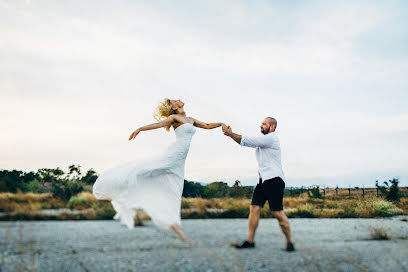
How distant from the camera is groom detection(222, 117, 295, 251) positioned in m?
5.44

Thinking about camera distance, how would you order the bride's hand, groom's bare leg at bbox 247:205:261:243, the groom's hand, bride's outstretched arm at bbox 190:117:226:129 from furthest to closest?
bride's outstretched arm at bbox 190:117:226:129 < the groom's hand < the bride's hand < groom's bare leg at bbox 247:205:261:243

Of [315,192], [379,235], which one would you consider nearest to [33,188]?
[379,235]

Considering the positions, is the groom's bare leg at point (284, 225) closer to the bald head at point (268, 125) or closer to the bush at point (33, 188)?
the bald head at point (268, 125)

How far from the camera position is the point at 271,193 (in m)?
5.55

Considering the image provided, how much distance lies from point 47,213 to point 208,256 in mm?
2070

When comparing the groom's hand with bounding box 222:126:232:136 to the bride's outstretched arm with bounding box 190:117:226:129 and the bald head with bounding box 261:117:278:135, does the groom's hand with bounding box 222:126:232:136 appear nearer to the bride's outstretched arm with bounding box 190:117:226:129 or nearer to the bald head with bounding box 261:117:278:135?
the bride's outstretched arm with bounding box 190:117:226:129

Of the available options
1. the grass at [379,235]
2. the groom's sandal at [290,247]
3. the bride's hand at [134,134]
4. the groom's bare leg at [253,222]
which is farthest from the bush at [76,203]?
the grass at [379,235]

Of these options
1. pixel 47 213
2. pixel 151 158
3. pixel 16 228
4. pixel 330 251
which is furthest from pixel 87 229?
pixel 330 251

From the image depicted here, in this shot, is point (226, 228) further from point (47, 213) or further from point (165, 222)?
point (47, 213)

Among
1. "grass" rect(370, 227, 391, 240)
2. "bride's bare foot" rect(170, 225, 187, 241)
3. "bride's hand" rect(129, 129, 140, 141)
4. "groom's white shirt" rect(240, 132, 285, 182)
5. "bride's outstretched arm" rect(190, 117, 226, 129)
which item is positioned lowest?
"grass" rect(370, 227, 391, 240)

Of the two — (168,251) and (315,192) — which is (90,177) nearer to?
(168,251)

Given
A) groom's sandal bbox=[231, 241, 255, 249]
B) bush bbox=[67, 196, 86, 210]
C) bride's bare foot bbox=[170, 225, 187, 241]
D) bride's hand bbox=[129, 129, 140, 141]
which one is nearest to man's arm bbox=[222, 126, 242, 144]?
bride's hand bbox=[129, 129, 140, 141]

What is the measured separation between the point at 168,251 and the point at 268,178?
211 centimetres

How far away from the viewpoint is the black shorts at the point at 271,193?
5.48 m
